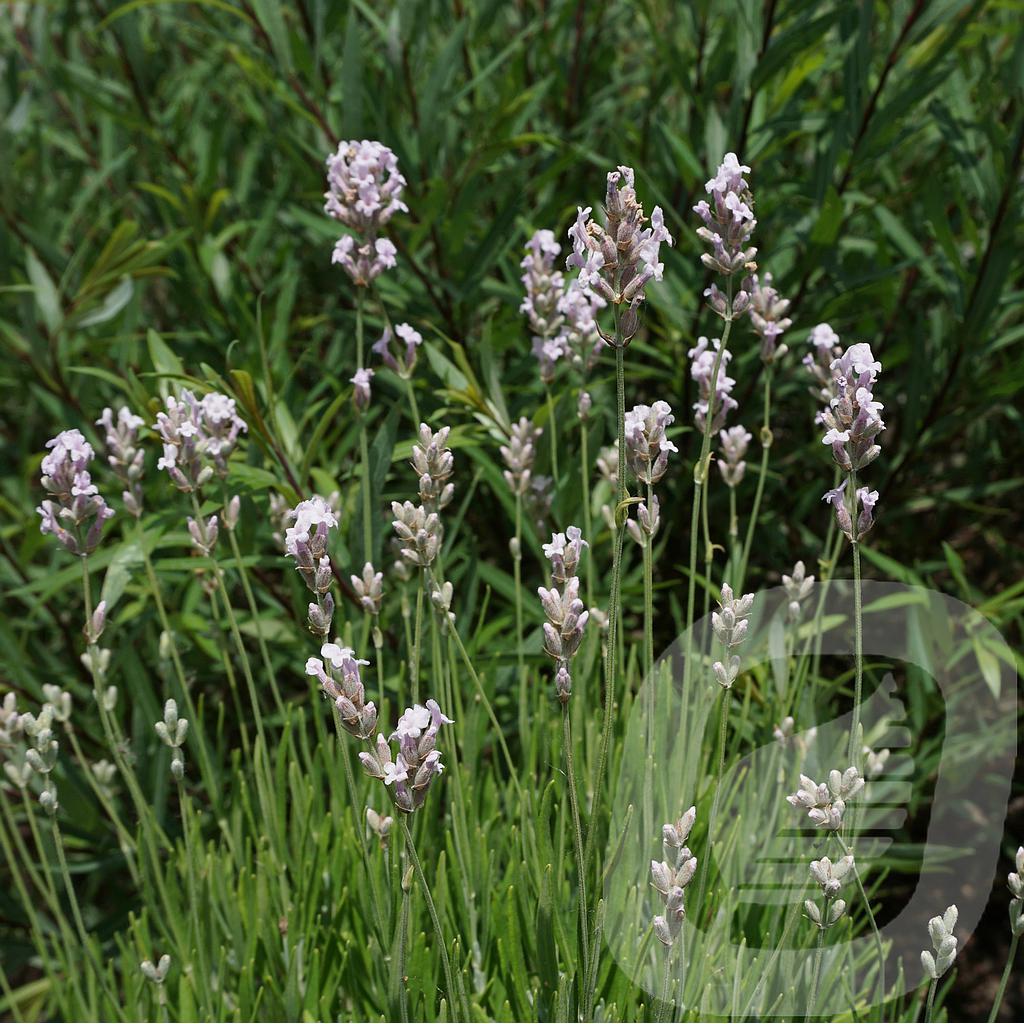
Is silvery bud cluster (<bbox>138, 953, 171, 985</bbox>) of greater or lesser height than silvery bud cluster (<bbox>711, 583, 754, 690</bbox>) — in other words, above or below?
below

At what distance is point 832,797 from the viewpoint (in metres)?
0.92

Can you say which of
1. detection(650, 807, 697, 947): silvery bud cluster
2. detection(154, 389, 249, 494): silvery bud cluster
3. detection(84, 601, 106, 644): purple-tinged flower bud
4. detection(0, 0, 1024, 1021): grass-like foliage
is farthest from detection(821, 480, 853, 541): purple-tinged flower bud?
detection(84, 601, 106, 644): purple-tinged flower bud

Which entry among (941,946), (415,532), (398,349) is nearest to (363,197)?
(398,349)

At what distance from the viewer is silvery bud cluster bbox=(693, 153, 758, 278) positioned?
3.05ft

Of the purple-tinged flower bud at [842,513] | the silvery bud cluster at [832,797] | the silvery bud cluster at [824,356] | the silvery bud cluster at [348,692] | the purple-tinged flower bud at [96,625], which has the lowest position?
the silvery bud cluster at [832,797]

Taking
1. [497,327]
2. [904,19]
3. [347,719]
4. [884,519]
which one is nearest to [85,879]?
[497,327]

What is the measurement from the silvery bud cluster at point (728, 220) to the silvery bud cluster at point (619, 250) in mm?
116

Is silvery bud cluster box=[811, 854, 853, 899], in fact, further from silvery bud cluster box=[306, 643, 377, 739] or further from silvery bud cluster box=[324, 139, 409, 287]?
silvery bud cluster box=[324, 139, 409, 287]

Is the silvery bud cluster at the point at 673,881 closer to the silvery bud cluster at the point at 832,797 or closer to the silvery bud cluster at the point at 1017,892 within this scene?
the silvery bud cluster at the point at 832,797

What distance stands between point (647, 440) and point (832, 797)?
0.33 meters

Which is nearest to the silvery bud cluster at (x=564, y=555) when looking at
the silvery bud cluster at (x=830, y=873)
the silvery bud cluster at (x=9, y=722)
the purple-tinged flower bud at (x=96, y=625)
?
the silvery bud cluster at (x=830, y=873)

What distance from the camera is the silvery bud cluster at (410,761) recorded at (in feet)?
2.65

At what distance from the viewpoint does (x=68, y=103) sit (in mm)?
2430

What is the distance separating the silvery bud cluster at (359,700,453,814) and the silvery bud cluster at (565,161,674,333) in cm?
32
